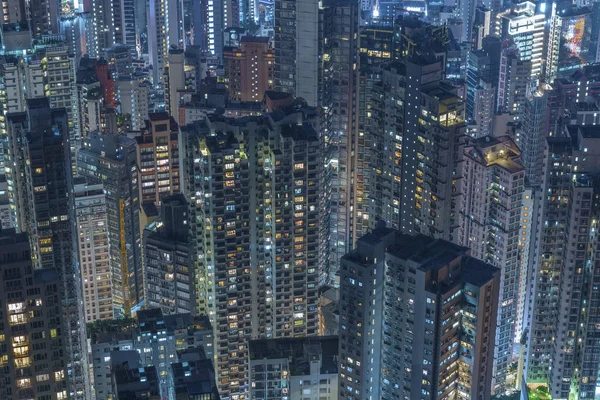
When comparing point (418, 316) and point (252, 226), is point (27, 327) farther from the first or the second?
point (252, 226)

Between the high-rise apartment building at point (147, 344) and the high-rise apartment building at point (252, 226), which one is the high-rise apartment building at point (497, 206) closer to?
the high-rise apartment building at point (252, 226)

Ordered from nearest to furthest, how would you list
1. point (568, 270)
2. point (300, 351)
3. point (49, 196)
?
point (49, 196), point (300, 351), point (568, 270)

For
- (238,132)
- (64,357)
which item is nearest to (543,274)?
(238,132)

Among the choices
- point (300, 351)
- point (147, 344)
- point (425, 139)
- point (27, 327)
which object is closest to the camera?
point (27, 327)

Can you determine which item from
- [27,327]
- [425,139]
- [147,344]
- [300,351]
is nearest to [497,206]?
[425,139]

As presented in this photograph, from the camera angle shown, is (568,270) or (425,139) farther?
(425,139)

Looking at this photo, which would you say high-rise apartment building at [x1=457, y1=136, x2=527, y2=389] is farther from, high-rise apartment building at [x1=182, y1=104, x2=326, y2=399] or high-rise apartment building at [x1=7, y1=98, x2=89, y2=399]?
high-rise apartment building at [x1=7, y1=98, x2=89, y2=399]

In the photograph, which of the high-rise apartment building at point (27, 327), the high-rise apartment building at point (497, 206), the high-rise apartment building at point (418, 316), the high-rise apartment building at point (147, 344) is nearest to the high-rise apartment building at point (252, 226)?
the high-rise apartment building at point (147, 344)
